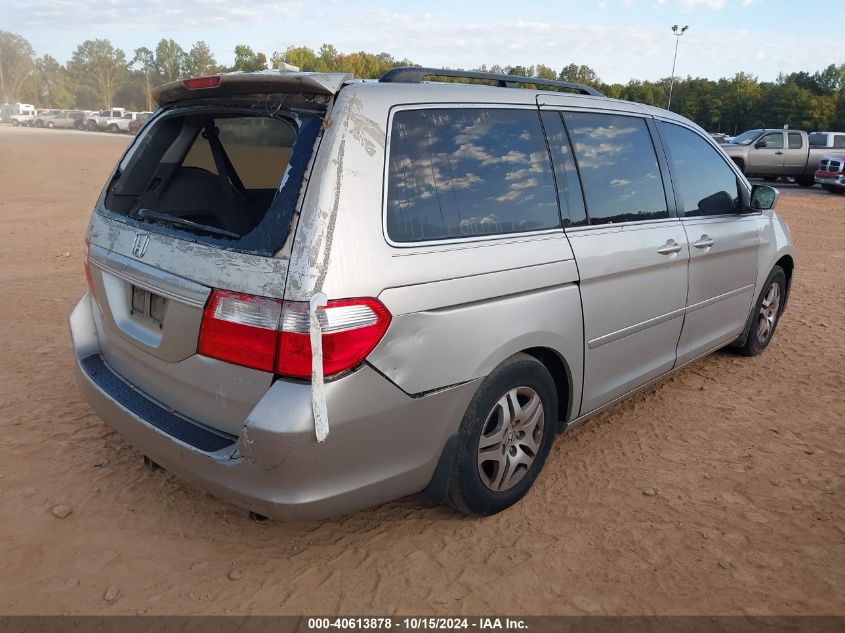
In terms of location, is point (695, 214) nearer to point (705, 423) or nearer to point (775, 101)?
point (705, 423)

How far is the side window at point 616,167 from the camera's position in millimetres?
3256

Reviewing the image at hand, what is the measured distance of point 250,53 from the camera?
329ft

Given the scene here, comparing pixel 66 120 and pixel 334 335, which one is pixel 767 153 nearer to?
pixel 334 335

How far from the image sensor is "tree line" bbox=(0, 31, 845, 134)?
61.5m

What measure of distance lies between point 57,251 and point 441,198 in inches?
295

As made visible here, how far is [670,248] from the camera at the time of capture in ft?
11.9

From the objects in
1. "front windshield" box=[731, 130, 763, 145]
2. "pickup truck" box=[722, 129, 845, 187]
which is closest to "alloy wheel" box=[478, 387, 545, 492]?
"pickup truck" box=[722, 129, 845, 187]

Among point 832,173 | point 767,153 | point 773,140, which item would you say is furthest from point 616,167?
point 773,140

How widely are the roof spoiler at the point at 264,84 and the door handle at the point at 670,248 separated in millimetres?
2006

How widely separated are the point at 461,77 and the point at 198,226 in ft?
4.27

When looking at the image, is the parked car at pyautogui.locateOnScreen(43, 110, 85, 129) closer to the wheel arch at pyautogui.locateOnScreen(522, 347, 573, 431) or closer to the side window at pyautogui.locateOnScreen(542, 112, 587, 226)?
the side window at pyautogui.locateOnScreen(542, 112, 587, 226)

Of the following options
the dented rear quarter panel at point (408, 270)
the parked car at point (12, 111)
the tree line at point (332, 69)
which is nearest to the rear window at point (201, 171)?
the dented rear quarter panel at point (408, 270)

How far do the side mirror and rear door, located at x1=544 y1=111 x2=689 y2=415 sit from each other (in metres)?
1.11

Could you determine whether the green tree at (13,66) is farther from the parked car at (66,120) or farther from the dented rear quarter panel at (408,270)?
the dented rear quarter panel at (408,270)
